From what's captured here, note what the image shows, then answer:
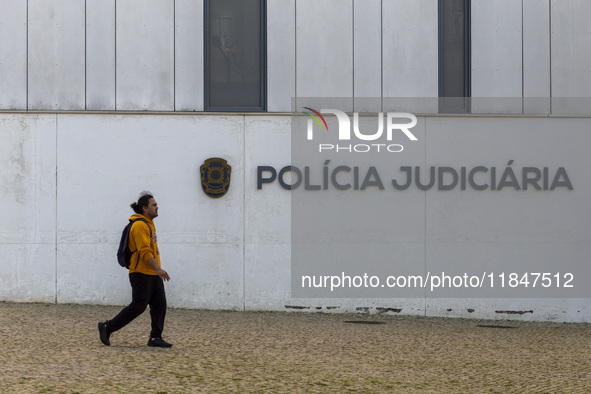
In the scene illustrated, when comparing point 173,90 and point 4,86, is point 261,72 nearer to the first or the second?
point 173,90

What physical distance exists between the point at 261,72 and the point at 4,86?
4.03 meters

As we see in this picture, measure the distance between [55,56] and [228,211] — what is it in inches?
144

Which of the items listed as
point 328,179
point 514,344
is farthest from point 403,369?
point 328,179

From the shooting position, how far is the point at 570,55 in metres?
13.8

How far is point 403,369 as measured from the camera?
859cm

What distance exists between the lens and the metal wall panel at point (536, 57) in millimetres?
13781

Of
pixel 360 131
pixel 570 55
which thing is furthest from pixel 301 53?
pixel 570 55

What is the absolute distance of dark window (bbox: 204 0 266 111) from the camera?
13719 millimetres

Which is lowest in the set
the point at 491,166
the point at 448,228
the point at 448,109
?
the point at 448,228

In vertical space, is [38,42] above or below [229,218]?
above

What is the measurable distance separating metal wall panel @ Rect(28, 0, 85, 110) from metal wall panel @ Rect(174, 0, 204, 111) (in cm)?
149

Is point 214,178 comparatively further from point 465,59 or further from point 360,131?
point 465,59

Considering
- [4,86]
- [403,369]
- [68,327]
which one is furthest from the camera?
[4,86]

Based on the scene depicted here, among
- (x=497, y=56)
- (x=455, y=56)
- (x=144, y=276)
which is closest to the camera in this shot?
(x=144, y=276)
